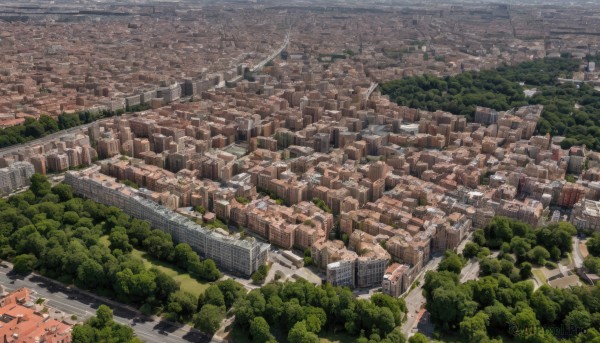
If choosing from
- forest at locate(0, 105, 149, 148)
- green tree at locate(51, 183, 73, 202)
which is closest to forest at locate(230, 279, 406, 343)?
green tree at locate(51, 183, 73, 202)

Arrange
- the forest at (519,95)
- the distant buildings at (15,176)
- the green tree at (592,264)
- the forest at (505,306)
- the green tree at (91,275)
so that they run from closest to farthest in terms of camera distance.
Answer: the forest at (505,306) → the green tree at (91,275) → the green tree at (592,264) → the distant buildings at (15,176) → the forest at (519,95)

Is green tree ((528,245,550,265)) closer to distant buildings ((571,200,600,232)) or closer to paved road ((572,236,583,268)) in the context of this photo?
paved road ((572,236,583,268))

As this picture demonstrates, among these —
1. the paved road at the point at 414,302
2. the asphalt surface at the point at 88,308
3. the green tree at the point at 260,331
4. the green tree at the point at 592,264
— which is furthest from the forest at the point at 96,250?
the green tree at the point at 592,264

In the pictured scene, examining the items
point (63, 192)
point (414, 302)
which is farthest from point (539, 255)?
point (63, 192)

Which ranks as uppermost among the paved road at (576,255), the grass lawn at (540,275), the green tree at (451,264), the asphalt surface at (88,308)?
the green tree at (451,264)

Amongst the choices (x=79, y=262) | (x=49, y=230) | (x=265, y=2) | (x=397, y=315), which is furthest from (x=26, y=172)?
(x=265, y=2)

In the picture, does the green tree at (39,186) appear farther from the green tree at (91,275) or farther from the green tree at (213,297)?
the green tree at (213,297)
